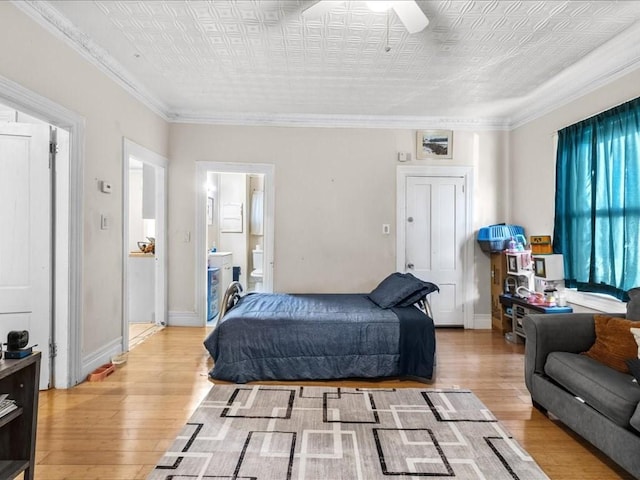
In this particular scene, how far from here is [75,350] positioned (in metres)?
3.01

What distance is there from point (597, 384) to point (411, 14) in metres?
2.36

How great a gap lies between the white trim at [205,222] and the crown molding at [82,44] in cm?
104

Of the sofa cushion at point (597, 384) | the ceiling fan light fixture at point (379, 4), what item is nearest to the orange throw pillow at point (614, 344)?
the sofa cushion at point (597, 384)

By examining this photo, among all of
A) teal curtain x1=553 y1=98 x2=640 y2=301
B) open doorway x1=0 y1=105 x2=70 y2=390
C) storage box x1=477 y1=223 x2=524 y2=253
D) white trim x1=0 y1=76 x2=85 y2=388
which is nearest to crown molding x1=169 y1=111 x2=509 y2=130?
teal curtain x1=553 y1=98 x2=640 y2=301

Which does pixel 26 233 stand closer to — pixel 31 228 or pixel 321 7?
pixel 31 228

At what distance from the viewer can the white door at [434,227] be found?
494cm

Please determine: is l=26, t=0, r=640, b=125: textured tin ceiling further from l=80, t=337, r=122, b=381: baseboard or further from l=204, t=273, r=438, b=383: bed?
l=80, t=337, r=122, b=381: baseboard

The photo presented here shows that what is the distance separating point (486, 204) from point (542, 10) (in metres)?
2.76

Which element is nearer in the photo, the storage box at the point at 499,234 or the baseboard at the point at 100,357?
the baseboard at the point at 100,357

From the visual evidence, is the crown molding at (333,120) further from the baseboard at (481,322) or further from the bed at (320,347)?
the bed at (320,347)

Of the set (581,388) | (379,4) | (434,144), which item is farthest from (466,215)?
(379,4)

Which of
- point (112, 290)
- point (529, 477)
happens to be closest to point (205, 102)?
point (112, 290)

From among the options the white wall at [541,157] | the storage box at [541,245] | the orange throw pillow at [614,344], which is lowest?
the orange throw pillow at [614,344]

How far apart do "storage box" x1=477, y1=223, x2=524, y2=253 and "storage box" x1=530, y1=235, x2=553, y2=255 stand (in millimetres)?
395
